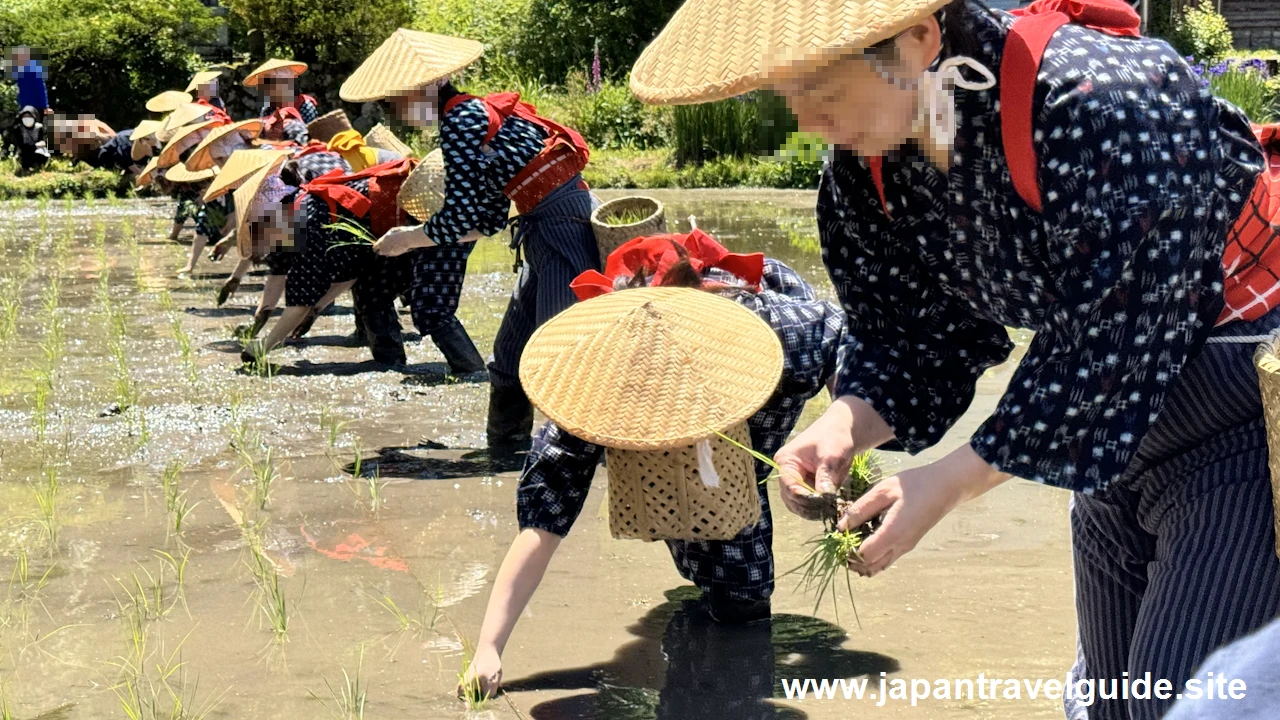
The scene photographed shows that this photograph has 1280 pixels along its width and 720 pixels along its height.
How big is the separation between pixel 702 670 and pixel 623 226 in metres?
1.85

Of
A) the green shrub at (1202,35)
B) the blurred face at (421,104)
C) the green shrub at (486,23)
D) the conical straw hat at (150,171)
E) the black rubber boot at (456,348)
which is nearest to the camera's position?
the blurred face at (421,104)

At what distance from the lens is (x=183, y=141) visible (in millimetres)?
9766

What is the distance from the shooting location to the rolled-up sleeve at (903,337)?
2.15 m

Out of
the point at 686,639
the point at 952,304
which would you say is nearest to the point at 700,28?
the point at 952,304

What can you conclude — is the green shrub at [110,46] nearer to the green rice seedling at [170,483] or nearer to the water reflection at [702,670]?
the green rice seedling at [170,483]

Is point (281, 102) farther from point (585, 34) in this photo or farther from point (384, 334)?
point (585, 34)

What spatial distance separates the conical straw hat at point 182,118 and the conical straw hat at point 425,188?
4.75 meters

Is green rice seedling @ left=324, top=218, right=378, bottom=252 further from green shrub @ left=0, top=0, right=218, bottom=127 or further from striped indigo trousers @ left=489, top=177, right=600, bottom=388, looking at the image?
green shrub @ left=0, top=0, right=218, bottom=127

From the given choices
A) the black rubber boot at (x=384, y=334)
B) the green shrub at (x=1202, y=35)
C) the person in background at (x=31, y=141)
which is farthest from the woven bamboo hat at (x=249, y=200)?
the green shrub at (x=1202, y=35)

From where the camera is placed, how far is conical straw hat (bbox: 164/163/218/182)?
9078 mm

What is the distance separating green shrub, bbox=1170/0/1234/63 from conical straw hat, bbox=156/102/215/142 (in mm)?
16580

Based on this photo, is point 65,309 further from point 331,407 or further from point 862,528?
point 862,528

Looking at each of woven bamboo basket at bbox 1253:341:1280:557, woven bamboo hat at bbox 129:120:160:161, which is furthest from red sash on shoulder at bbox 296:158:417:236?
woven bamboo hat at bbox 129:120:160:161

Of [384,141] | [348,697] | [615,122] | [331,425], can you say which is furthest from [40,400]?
[615,122]
